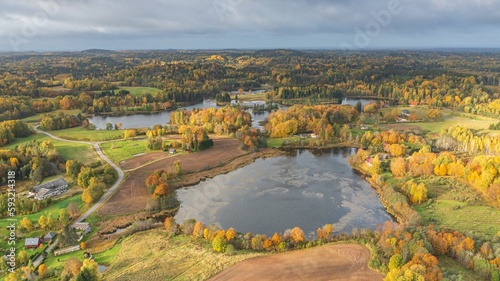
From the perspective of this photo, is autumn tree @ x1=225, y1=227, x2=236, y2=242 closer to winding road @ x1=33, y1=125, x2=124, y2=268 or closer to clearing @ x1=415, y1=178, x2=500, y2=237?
winding road @ x1=33, y1=125, x2=124, y2=268

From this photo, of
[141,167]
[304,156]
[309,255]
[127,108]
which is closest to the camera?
[309,255]

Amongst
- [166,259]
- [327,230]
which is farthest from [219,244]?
[327,230]

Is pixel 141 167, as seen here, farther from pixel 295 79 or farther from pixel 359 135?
pixel 295 79

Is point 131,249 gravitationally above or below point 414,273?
below

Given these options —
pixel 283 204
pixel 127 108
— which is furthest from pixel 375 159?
pixel 127 108

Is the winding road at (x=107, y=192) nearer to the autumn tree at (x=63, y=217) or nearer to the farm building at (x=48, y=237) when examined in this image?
the autumn tree at (x=63, y=217)

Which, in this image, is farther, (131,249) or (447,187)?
(447,187)
